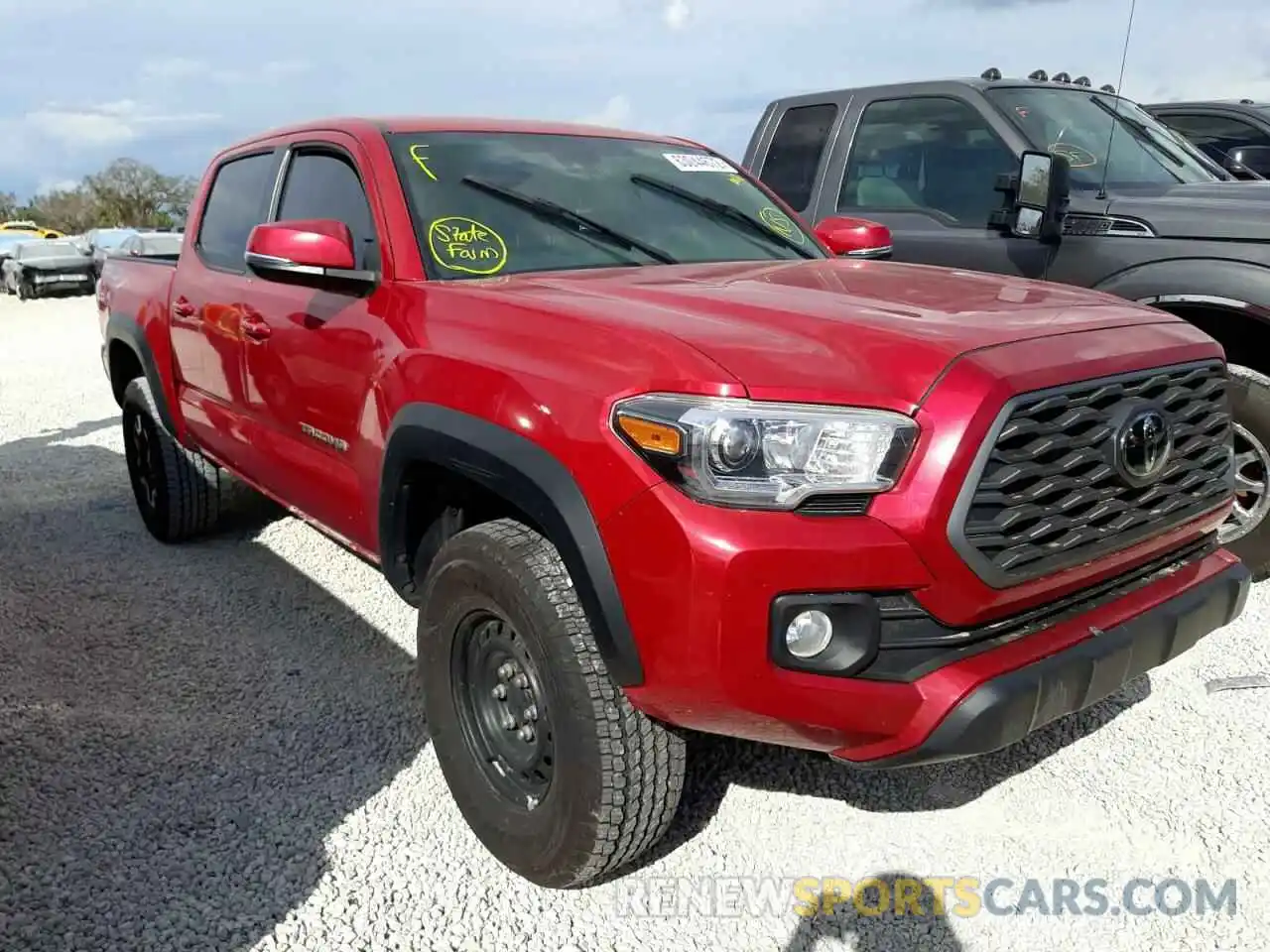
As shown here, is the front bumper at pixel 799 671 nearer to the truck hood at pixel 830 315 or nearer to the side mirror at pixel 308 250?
the truck hood at pixel 830 315

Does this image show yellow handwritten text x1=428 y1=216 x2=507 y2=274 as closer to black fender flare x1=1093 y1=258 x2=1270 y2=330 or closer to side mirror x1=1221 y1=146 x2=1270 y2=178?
black fender flare x1=1093 y1=258 x2=1270 y2=330

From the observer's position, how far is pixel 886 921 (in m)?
2.41

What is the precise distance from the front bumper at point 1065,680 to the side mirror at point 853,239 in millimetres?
1918

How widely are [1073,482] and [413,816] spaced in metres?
1.87

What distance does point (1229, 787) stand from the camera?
2.91 meters

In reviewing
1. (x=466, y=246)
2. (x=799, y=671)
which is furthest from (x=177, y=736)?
(x=799, y=671)

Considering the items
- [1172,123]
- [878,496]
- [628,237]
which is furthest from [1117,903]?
[1172,123]

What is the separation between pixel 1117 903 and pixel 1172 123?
627 cm

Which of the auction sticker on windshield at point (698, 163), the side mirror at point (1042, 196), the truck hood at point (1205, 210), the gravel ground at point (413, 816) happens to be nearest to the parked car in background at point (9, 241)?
the gravel ground at point (413, 816)

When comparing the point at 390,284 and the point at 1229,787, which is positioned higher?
the point at 390,284

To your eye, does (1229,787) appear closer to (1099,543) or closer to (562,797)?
(1099,543)

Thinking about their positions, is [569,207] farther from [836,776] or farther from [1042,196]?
[1042,196]

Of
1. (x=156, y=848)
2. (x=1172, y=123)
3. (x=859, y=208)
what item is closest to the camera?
(x=156, y=848)

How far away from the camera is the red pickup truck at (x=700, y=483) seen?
2.00 meters
